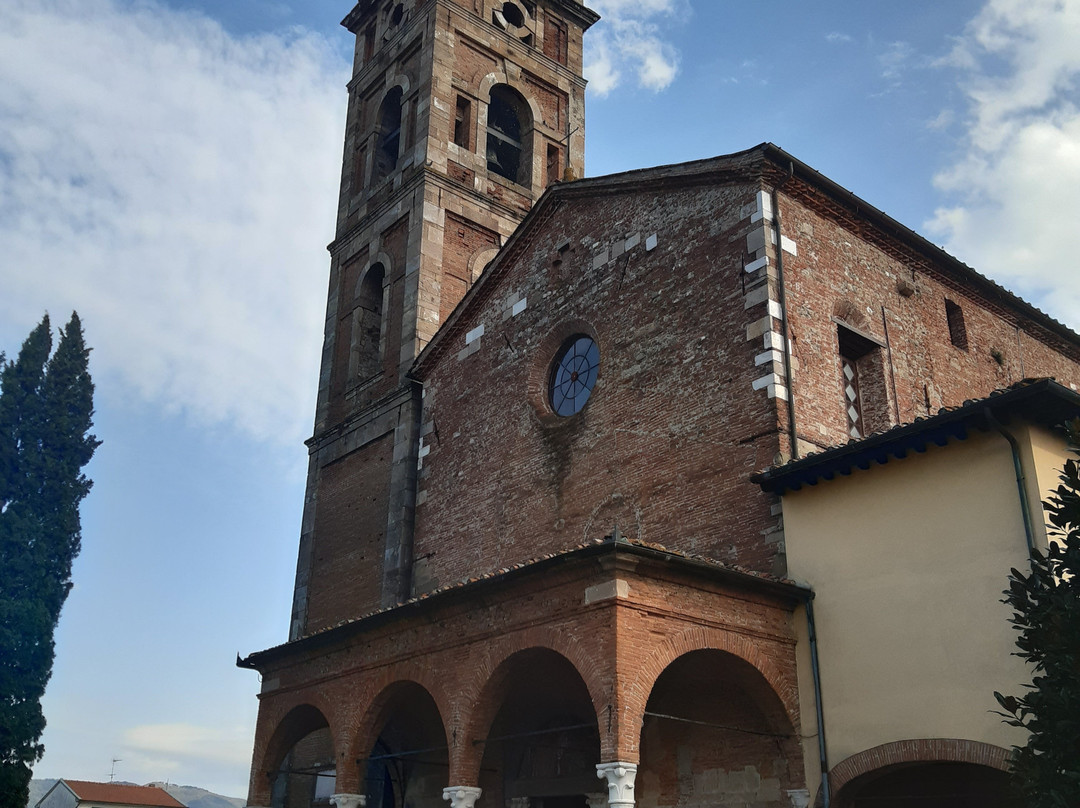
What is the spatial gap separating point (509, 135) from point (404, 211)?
3.71 m

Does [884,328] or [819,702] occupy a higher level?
[884,328]

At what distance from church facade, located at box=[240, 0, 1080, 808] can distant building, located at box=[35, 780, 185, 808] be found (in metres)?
39.3

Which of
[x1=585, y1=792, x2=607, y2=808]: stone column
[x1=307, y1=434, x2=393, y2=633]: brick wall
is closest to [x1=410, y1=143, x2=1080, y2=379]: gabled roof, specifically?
[x1=307, y1=434, x2=393, y2=633]: brick wall

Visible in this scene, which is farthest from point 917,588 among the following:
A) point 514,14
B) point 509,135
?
point 514,14

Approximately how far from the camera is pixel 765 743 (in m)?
10.3

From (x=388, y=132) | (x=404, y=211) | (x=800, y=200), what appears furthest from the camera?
(x=388, y=132)

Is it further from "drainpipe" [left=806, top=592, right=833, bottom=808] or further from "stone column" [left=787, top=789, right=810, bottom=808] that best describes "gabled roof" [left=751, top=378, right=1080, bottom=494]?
"stone column" [left=787, top=789, right=810, bottom=808]

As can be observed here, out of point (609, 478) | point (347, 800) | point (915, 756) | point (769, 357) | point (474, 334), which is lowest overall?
point (347, 800)

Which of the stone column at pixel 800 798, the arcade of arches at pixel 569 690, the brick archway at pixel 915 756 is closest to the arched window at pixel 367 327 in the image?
the arcade of arches at pixel 569 690

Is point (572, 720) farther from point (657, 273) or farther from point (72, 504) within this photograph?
point (72, 504)

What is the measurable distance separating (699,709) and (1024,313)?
27.2 feet

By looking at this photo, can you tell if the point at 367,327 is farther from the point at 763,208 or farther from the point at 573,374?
the point at 763,208

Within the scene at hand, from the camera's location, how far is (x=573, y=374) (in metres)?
14.4

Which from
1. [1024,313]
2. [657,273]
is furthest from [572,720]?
[1024,313]
